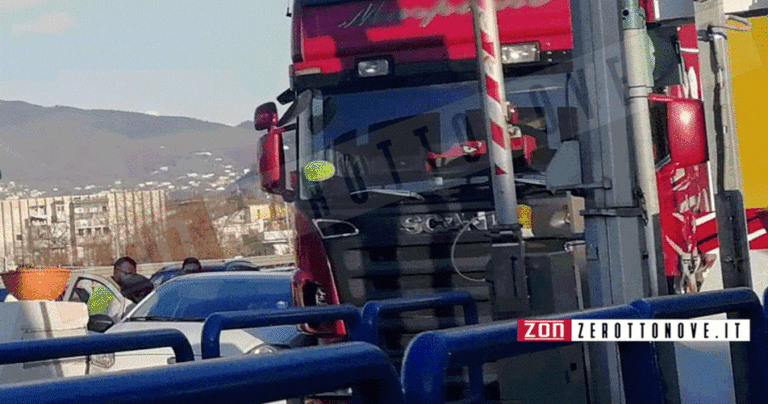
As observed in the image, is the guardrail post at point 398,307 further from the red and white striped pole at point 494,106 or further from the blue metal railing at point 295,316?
the red and white striped pole at point 494,106

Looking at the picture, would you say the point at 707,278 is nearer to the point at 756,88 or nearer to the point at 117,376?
the point at 756,88

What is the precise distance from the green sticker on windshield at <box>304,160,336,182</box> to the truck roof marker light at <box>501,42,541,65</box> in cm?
142

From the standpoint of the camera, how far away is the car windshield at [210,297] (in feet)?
36.7

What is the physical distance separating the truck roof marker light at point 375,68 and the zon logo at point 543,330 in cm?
528

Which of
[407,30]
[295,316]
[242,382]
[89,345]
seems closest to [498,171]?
[295,316]

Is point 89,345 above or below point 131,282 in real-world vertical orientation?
below

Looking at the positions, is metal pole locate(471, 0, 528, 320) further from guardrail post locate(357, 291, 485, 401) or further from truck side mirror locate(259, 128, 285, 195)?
truck side mirror locate(259, 128, 285, 195)

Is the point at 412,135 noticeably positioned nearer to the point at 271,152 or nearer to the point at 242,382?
the point at 271,152

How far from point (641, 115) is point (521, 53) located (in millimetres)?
2949

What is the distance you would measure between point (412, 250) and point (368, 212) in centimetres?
41

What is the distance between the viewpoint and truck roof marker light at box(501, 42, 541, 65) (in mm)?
8781

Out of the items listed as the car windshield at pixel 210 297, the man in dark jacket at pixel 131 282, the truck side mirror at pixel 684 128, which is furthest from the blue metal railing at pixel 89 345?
the man in dark jacket at pixel 131 282

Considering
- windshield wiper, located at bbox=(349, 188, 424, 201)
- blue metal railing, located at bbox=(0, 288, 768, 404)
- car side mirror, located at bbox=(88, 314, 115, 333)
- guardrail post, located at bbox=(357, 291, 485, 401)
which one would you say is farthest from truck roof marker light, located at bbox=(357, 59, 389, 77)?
blue metal railing, located at bbox=(0, 288, 768, 404)

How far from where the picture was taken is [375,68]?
903 cm
